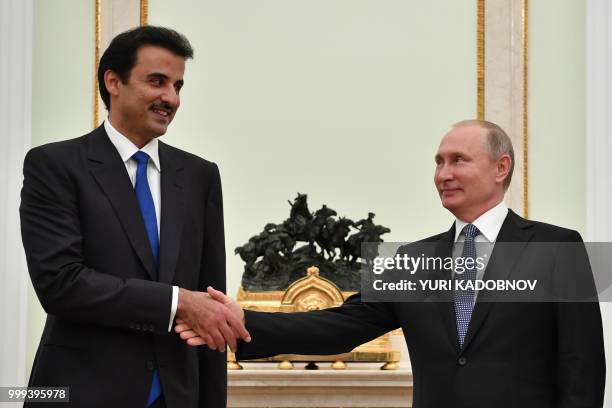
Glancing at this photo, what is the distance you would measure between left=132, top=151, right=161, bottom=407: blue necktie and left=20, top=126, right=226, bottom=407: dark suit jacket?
0.09 ft

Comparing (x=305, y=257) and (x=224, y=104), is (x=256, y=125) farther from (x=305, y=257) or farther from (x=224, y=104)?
(x=305, y=257)

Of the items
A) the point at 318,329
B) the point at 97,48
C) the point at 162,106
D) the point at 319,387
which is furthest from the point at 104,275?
the point at 97,48

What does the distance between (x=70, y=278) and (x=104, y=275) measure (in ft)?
0.27

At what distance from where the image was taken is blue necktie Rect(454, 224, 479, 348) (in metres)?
2.73

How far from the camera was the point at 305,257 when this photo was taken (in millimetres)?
5145

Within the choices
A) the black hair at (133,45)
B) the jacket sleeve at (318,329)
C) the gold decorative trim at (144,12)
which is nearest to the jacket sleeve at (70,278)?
the black hair at (133,45)

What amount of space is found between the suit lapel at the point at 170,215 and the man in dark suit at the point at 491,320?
16 centimetres

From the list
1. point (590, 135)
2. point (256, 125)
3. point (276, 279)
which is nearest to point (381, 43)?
point (256, 125)

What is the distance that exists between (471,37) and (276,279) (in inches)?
81.3

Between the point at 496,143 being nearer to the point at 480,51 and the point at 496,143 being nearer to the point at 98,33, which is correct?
the point at 480,51

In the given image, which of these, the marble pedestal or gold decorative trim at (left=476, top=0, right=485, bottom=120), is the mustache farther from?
gold decorative trim at (left=476, top=0, right=485, bottom=120)

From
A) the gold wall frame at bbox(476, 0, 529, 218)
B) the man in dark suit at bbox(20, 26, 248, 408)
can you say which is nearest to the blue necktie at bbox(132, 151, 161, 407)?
the man in dark suit at bbox(20, 26, 248, 408)

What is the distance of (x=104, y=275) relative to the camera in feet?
8.05

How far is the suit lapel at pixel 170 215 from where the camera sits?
8.29 feet
